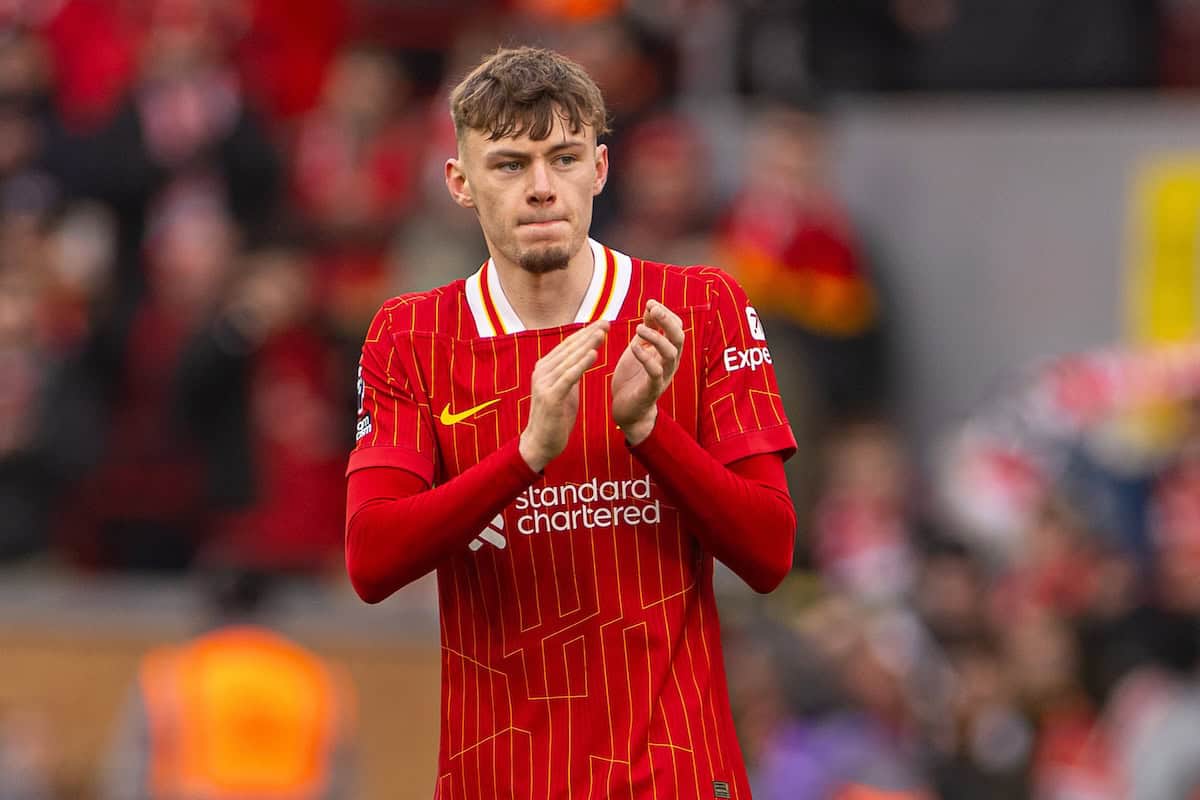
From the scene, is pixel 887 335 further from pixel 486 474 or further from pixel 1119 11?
pixel 486 474

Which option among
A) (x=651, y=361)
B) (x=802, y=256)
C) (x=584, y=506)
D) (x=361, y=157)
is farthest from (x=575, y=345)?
(x=361, y=157)

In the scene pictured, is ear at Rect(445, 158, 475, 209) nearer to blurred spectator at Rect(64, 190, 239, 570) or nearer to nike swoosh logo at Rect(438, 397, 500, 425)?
nike swoosh logo at Rect(438, 397, 500, 425)

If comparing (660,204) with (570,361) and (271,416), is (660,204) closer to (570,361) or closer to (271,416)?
(271,416)

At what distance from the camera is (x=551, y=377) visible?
3.98 meters

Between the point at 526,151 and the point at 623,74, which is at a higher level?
the point at 623,74

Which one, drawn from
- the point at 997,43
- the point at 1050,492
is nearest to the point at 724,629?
the point at 1050,492

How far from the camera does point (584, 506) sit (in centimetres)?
424

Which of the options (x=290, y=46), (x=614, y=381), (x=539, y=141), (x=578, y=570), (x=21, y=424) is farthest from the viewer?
(x=290, y=46)

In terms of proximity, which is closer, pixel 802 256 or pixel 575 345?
pixel 575 345

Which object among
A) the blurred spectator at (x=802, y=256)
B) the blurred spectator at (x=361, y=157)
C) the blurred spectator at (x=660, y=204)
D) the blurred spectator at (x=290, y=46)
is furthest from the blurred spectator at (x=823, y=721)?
the blurred spectator at (x=290, y=46)

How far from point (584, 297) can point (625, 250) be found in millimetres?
5800

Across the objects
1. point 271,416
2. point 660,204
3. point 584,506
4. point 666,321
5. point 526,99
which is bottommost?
point 584,506

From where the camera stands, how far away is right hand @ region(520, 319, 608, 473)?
396cm

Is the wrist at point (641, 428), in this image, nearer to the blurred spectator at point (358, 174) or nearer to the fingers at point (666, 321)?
the fingers at point (666, 321)
